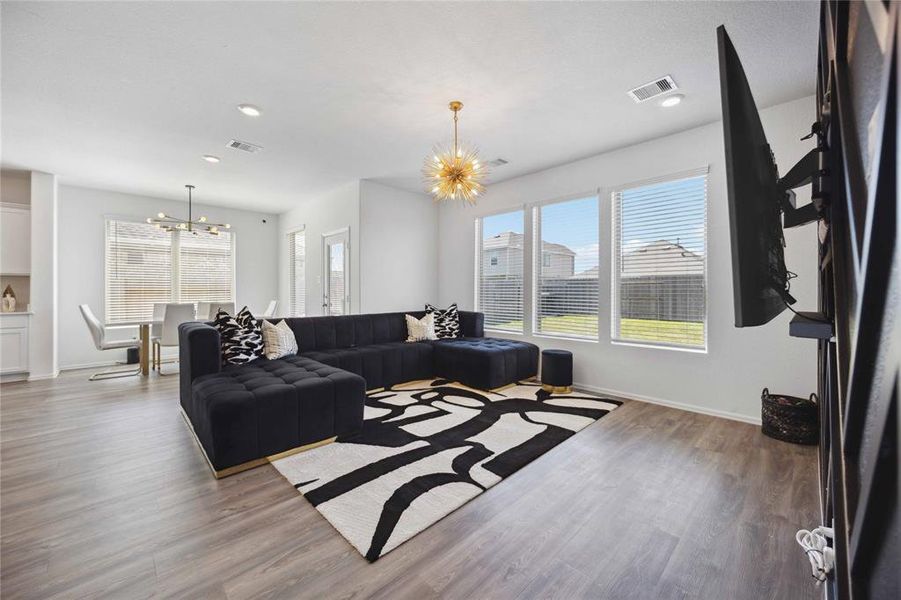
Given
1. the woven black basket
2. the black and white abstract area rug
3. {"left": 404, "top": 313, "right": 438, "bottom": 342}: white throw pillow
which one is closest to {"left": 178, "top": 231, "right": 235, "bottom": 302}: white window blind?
{"left": 404, "top": 313, "right": 438, "bottom": 342}: white throw pillow

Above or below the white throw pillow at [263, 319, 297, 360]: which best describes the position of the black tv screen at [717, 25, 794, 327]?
above

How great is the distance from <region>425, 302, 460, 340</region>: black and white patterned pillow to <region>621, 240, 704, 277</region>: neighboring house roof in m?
2.30

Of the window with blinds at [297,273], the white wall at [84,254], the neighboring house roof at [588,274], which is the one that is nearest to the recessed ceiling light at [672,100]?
the neighboring house roof at [588,274]

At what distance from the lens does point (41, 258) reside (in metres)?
4.79

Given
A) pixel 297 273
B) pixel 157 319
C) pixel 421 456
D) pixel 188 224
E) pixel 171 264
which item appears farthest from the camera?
pixel 297 273

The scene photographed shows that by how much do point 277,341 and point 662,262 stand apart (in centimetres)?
412

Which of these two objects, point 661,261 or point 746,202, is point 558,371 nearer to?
point 661,261

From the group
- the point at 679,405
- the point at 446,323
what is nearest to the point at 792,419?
the point at 679,405

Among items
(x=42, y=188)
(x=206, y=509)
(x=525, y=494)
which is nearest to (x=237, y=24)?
(x=206, y=509)

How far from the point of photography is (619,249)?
13.7 ft

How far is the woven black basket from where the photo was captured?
108 inches

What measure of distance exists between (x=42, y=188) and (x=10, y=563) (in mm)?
5526

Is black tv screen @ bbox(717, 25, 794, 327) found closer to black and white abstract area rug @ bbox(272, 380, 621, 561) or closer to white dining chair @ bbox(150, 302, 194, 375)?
black and white abstract area rug @ bbox(272, 380, 621, 561)

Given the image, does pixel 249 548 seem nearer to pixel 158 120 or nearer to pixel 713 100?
pixel 158 120
